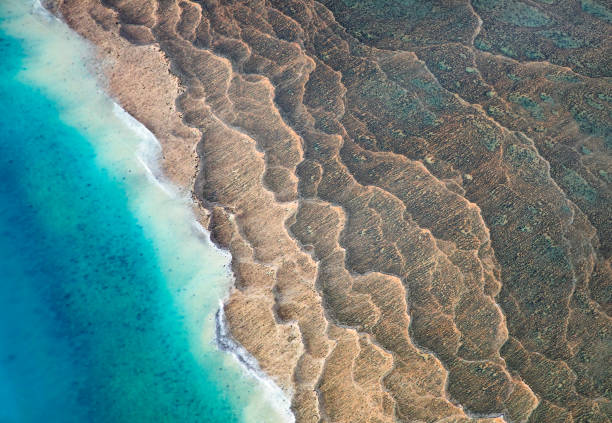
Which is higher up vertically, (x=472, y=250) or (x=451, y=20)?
(x=451, y=20)

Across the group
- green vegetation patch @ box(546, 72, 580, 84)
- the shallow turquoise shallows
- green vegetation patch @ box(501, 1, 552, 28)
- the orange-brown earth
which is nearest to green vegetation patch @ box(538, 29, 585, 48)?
the orange-brown earth

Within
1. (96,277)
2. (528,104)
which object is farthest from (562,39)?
(96,277)

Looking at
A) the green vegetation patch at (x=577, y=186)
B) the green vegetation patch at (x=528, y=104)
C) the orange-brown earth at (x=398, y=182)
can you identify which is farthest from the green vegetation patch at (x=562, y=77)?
the green vegetation patch at (x=577, y=186)

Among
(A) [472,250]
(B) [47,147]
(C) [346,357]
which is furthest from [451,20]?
(B) [47,147]

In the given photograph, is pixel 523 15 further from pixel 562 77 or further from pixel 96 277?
pixel 96 277

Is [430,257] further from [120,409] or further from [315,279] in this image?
[120,409]

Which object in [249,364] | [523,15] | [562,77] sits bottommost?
[249,364]
